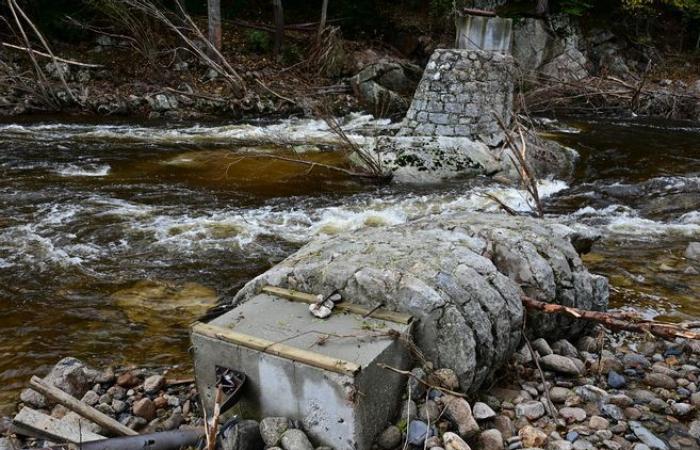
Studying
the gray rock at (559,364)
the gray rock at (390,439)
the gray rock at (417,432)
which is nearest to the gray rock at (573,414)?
the gray rock at (559,364)

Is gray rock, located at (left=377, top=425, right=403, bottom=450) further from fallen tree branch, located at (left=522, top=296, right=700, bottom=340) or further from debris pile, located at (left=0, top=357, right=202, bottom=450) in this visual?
fallen tree branch, located at (left=522, top=296, right=700, bottom=340)

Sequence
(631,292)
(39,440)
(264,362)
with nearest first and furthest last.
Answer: (264,362) → (39,440) → (631,292)

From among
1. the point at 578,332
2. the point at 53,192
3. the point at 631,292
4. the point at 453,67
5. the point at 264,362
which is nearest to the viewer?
the point at 264,362

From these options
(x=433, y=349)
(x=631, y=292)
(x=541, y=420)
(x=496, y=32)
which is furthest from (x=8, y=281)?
(x=496, y=32)

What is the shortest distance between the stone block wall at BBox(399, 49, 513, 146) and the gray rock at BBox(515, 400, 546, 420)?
8.07m

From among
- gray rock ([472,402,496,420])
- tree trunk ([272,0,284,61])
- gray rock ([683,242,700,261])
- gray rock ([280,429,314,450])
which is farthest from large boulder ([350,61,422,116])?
gray rock ([280,429,314,450])

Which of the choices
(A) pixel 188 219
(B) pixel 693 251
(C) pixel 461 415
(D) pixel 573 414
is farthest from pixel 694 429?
(A) pixel 188 219

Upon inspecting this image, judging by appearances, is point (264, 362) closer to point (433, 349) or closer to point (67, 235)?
point (433, 349)

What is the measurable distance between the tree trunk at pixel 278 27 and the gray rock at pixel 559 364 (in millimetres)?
18228

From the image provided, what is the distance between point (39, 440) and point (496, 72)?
9737 mm

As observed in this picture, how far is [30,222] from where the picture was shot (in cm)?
757

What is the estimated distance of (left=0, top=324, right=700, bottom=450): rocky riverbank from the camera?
3088 mm

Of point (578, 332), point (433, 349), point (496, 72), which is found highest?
point (496, 72)

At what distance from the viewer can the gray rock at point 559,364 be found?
3850 mm
